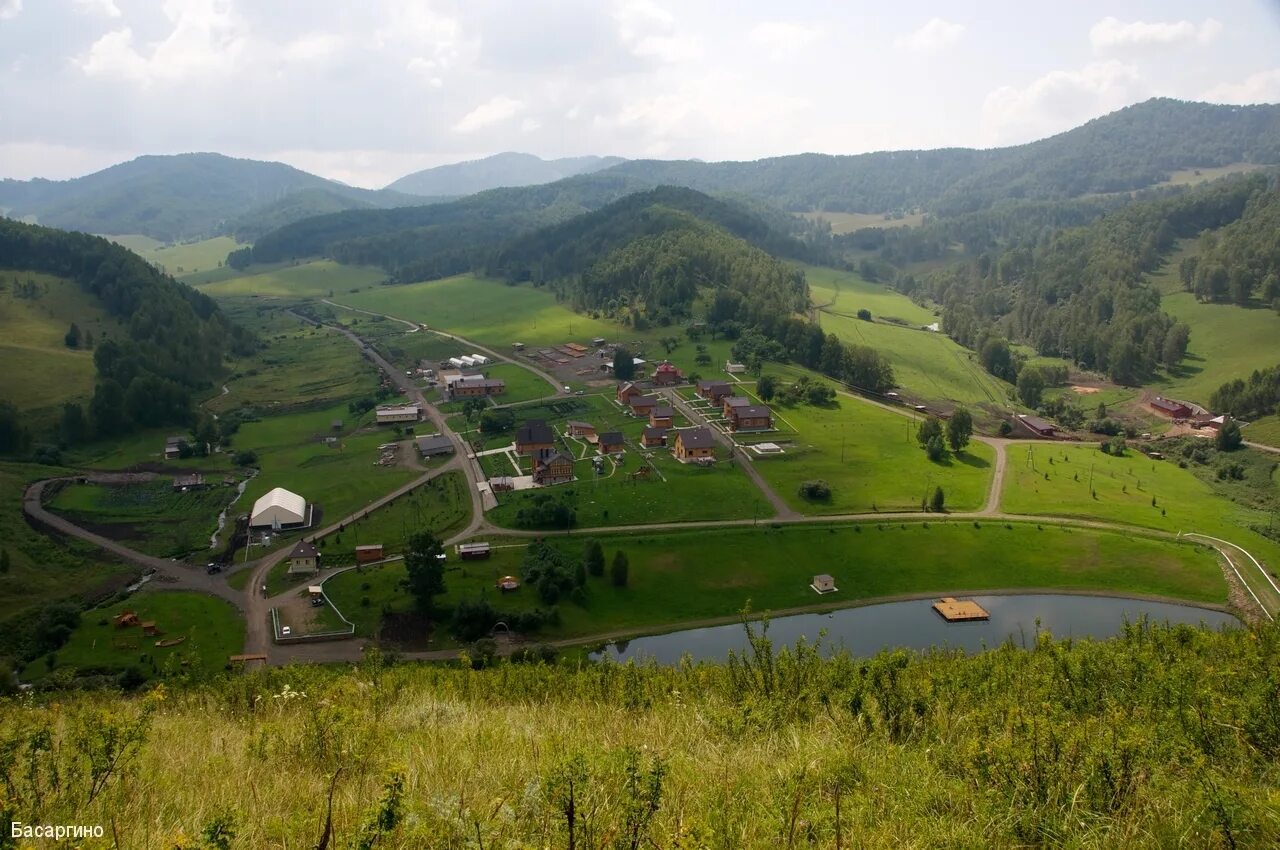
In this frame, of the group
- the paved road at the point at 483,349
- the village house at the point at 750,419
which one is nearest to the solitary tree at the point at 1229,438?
the village house at the point at 750,419

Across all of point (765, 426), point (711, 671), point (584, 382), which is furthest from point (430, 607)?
point (584, 382)

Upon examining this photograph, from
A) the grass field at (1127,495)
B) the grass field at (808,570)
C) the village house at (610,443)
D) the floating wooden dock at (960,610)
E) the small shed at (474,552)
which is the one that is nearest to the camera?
the grass field at (808,570)

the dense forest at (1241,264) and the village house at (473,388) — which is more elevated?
the dense forest at (1241,264)

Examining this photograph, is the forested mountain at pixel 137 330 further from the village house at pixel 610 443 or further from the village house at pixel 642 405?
the village house at pixel 642 405

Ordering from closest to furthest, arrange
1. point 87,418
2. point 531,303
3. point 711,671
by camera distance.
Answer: point 711,671 → point 87,418 → point 531,303

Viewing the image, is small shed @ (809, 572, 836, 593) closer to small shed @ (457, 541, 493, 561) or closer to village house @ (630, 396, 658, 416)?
small shed @ (457, 541, 493, 561)

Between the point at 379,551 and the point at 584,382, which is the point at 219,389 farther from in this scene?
the point at 379,551
